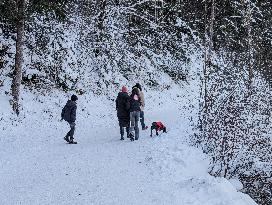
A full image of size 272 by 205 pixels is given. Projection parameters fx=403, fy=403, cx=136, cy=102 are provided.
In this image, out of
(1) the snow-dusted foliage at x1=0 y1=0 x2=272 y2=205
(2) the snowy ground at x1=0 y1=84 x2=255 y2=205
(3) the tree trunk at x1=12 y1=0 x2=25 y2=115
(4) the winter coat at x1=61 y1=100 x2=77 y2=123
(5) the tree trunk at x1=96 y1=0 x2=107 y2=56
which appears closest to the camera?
(2) the snowy ground at x1=0 y1=84 x2=255 y2=205

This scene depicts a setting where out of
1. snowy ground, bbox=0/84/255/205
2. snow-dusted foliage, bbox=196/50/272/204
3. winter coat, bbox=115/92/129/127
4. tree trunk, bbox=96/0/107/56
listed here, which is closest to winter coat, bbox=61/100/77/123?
snowy ground, bbox=0/84/255/205

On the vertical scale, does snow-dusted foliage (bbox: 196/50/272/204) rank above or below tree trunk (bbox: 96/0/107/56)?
below

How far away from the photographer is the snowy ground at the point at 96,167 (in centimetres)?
857

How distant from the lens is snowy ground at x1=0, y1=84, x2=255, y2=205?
337 inches

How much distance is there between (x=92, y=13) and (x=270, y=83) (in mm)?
12070

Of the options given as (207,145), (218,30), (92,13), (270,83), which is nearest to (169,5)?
(218,30)

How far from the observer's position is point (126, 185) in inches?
370

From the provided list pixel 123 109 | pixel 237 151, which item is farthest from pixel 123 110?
pixel 237 151

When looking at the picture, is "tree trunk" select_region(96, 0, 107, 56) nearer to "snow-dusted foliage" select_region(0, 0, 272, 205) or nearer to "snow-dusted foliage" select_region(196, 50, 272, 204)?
"snow-dusted foliage" select_region(0, 0, 272, 205)

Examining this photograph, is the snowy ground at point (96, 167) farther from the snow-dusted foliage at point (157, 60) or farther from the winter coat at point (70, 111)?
the snow-dusted foliage at point (157, 60)

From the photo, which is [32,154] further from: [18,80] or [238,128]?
[238,128]

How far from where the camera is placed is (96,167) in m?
11.0

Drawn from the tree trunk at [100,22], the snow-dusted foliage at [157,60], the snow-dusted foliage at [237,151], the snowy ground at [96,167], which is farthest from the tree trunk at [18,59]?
the tree trunk at [100,22]

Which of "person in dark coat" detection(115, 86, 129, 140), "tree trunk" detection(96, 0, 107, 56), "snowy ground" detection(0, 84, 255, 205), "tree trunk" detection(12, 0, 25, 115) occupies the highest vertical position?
"tree trunk" detection(96, 0, 107, 56)
